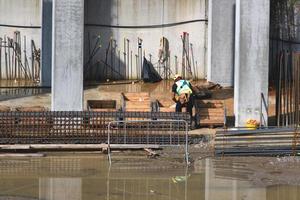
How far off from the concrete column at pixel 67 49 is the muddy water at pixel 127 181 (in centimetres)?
467

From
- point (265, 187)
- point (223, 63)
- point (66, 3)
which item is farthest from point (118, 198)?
point (223, 63)

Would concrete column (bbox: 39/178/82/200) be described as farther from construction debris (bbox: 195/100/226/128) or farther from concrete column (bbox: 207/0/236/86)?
concrete column (bbox: 207/0/236/86)

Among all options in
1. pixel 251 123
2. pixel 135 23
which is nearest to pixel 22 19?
pixel 135 23

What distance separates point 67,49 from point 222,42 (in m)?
9.67

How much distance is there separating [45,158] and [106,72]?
16.9 metres

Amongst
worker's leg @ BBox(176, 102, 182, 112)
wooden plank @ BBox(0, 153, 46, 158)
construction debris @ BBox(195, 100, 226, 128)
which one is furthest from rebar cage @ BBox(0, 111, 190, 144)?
construction debris @ BBox(195, 100, 226, 128)

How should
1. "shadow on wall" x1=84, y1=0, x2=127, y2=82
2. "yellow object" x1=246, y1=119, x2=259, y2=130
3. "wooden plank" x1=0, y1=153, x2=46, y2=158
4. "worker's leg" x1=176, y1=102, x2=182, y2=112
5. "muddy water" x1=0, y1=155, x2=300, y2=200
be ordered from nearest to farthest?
"muddy water" x1=0, y1=155, x2=300, y2=200, "wooden plank" x1=0, y1=153, x2=46, y2=158, "yellow object" x1=246, y1=119, x2=259, y2=130, "worker's leg" x1=176, y1=102, x2=182, y2=112, "shadow on wall" x1=84, y1=0, x2=127, y2=82

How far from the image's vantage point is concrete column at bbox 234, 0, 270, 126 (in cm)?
1853

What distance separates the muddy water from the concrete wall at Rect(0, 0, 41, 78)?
58.9ft

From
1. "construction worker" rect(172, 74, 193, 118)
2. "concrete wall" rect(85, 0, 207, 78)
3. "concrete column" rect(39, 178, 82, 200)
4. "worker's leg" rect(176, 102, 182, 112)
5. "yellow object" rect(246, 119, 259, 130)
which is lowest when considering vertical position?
"concrete column" rect(39, 178, 82, 200)

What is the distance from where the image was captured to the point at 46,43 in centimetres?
2745

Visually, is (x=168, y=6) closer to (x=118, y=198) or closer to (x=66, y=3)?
(x=66, y=3)

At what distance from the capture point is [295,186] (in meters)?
11.4

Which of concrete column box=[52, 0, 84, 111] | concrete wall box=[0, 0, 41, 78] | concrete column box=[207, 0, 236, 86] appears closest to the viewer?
concrete column box=[52, 0, 84, 111]
